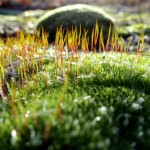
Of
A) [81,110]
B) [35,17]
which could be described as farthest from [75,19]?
[81,110]

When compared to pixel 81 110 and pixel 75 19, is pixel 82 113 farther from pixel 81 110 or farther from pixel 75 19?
pixel 75 19

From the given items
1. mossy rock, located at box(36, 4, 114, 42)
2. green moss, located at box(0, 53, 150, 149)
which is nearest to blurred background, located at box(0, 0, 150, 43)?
mossy rock, located at box(36, 4, 114, 42)

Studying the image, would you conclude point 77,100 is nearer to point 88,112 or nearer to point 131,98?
point 88,112

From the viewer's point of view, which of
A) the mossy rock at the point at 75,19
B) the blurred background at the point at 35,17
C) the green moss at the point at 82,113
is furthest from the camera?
the blurred background at the point at 35,17

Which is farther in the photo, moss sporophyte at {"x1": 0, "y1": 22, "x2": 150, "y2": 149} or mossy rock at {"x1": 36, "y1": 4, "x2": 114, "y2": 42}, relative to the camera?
mossy rock at {"x1": 36, "y1": 4, "x2": 114, "y2": 42}

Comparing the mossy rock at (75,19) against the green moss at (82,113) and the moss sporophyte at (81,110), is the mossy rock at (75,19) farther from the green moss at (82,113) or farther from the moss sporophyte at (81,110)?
the green moss at (82,113)

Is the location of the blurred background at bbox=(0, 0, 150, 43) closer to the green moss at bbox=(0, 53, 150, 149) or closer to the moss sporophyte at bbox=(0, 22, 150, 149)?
the moss sporophyte at bbox=(0, 22, 150, 149)

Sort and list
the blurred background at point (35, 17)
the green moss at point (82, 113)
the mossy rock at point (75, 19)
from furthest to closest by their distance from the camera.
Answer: the blurred background at point (35, 17), the mossy rock at point (75, 19), the green moss at point (82, 113)

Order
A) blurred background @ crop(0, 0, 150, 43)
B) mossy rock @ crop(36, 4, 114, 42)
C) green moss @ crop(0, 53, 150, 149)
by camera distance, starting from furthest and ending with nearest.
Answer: blurred background @ crop(0, 0, 150, 43)
mossy rock @ crop(36, 4, 114, 42)
green moss @ crop(0, 53, 150, 149)

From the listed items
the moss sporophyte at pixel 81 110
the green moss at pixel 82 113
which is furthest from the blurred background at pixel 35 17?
the green moss at pixel 82 113
